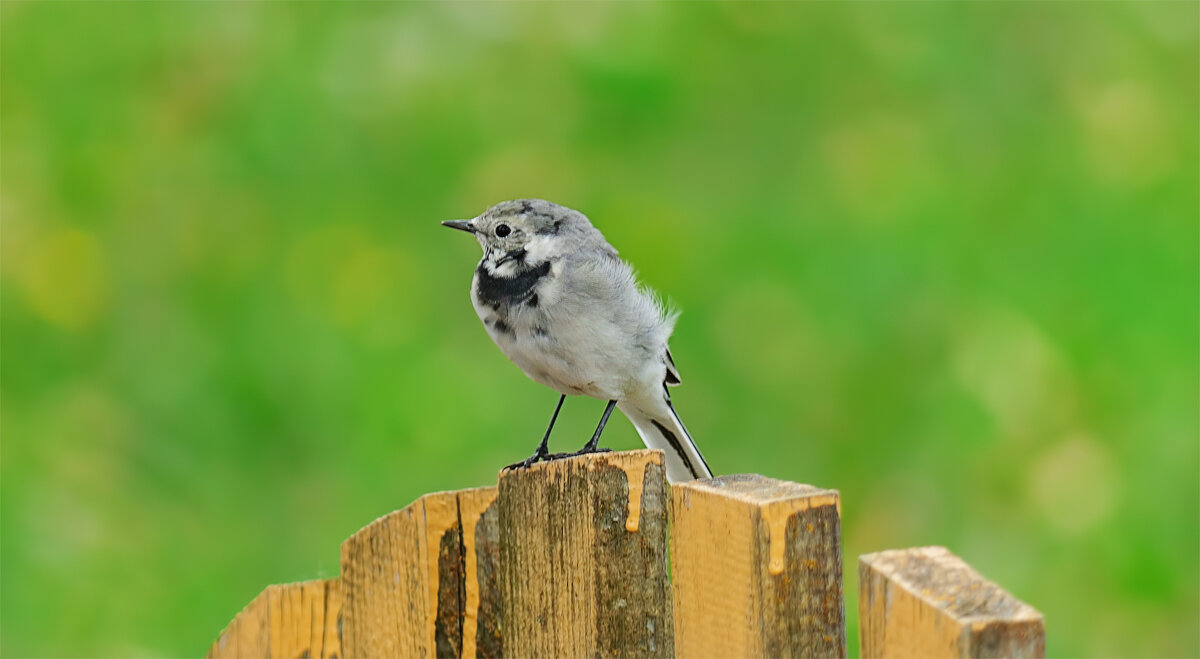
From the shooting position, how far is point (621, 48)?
21.9 ft

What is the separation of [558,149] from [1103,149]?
102 inches

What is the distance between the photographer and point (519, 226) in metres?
4.73

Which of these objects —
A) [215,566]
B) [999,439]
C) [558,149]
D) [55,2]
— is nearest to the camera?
[215,566]

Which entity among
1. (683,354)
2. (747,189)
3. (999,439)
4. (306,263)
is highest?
(747,189)

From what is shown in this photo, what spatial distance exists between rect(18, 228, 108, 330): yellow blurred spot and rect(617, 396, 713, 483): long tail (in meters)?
2.55

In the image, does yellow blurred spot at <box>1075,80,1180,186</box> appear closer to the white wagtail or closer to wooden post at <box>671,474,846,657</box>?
the white wagtail

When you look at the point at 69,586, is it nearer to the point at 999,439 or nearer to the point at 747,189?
the point at 747,189

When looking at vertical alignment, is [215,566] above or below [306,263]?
below

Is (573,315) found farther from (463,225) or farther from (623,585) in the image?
(623,585)

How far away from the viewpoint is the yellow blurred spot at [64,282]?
612 centimetres

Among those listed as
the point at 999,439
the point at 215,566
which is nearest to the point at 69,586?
the point at 215,566

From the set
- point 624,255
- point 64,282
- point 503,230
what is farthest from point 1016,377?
point 64,282

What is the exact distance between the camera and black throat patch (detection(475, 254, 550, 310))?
4551 millimetres

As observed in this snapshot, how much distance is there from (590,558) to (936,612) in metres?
0.77
